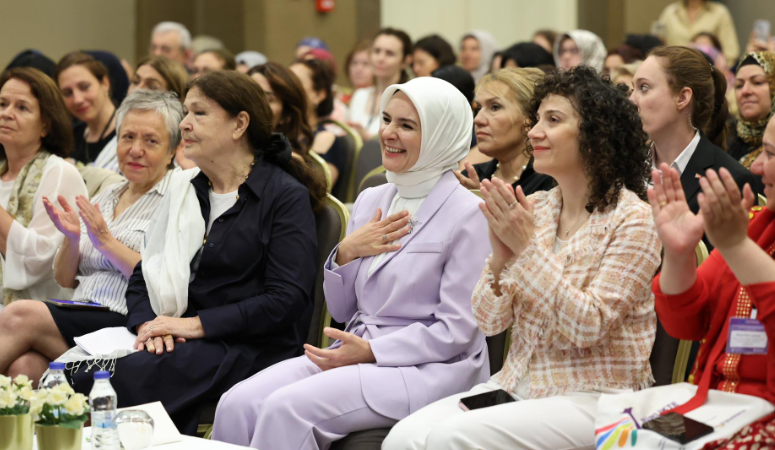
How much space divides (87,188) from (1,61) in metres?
5.03

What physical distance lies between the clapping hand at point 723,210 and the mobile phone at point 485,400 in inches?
29.4

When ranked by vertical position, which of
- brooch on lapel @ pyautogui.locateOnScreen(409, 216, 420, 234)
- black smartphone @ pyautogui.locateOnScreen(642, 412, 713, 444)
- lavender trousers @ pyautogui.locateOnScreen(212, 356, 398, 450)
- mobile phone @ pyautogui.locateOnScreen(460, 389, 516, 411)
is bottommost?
lavender trousers @ pyautogui.locateOnScreen(212, 356, 398, 450)

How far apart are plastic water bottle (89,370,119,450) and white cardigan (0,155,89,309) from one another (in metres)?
1.49

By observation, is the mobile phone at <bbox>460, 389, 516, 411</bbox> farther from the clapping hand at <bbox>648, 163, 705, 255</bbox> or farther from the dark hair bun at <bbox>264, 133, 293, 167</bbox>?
the dark hair bun at <bbox>264, 133, 293, 167</bbox>

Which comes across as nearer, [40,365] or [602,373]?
[602,373]

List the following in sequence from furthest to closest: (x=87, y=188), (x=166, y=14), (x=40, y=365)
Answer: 1. (x=166, y=14)
2. (x=87, y=188)
3. (x=40, y=365)

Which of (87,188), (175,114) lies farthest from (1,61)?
(175,114)

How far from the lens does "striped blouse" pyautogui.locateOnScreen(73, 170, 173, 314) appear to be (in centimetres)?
354

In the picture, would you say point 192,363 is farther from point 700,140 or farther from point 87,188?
point 700,140

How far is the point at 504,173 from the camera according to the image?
3713mm

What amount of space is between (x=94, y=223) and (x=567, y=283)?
1840 mm

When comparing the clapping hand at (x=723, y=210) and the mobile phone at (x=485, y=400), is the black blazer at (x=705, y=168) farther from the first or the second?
the clapping hand at (x=723, y=210)

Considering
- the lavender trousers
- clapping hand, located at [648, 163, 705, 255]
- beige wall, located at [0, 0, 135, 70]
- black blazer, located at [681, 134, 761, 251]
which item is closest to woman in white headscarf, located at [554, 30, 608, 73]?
black blazer, located at [681, 134, 761, 251]

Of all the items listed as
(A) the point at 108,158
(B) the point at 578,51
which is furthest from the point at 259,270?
(B) the point at 578,51
